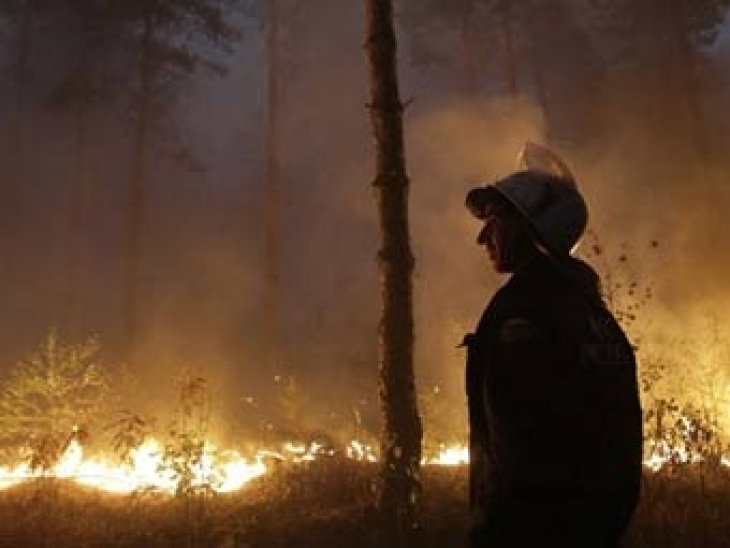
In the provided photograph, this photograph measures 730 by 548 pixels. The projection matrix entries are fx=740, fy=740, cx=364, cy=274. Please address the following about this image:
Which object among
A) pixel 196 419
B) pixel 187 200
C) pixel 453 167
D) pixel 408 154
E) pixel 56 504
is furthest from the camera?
pixel 187 200

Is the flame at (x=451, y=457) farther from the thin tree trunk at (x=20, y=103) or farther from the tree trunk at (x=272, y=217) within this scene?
the thin tree trunk at (x=20, y=103)

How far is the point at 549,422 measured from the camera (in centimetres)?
192

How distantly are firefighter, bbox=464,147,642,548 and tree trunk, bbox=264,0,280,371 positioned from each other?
17696 mm

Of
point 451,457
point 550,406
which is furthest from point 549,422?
point 451,457

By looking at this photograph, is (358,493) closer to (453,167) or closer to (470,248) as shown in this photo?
(470,248)

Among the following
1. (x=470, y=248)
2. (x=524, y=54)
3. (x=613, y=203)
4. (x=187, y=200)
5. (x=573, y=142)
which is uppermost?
(x=524, y=54)

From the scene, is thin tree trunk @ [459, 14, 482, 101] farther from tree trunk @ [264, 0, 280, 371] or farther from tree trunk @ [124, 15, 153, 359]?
tree trunk @ [124, 15, 153, 359]

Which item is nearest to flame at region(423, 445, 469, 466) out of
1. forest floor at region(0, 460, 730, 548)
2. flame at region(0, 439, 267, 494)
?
forest floor at region(0, 460, 730, 548)

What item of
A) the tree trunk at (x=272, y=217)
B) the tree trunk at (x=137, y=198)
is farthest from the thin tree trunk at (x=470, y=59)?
the tree trunk at (x=137, y=198)

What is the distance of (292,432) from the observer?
420 inches

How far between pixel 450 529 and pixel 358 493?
121 cm

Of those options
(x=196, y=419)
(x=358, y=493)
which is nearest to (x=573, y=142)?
(x=196, y=419)

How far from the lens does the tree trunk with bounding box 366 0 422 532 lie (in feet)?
22.5

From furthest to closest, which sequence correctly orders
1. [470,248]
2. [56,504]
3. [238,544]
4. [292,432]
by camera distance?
[470,248] < [292,432] < [56,504] < [238,544]
